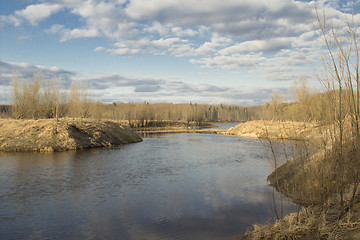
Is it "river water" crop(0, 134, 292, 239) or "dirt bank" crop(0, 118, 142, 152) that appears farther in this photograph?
"dirt bank" crop(0, 118, 142, 152)

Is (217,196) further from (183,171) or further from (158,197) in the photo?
(183,171)

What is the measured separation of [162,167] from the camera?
1536 cm

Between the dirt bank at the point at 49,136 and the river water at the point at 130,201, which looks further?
the dirt bank at the point at 49,136

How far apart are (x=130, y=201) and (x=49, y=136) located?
16.9 m

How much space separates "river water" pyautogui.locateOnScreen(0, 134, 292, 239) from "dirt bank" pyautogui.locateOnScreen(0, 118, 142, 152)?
6.48 metres

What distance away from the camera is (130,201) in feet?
28.9

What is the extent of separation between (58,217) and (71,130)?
18.6 m

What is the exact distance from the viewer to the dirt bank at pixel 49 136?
21.5 meters

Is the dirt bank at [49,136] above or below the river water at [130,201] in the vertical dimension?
above

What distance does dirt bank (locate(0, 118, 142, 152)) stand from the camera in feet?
70.5

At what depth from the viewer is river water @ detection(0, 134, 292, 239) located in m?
6.41

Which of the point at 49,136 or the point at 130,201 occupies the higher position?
the point at 49,136

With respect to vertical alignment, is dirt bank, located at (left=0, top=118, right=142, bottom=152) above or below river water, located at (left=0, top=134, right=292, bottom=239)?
above

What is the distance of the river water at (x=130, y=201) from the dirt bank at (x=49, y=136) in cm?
648
